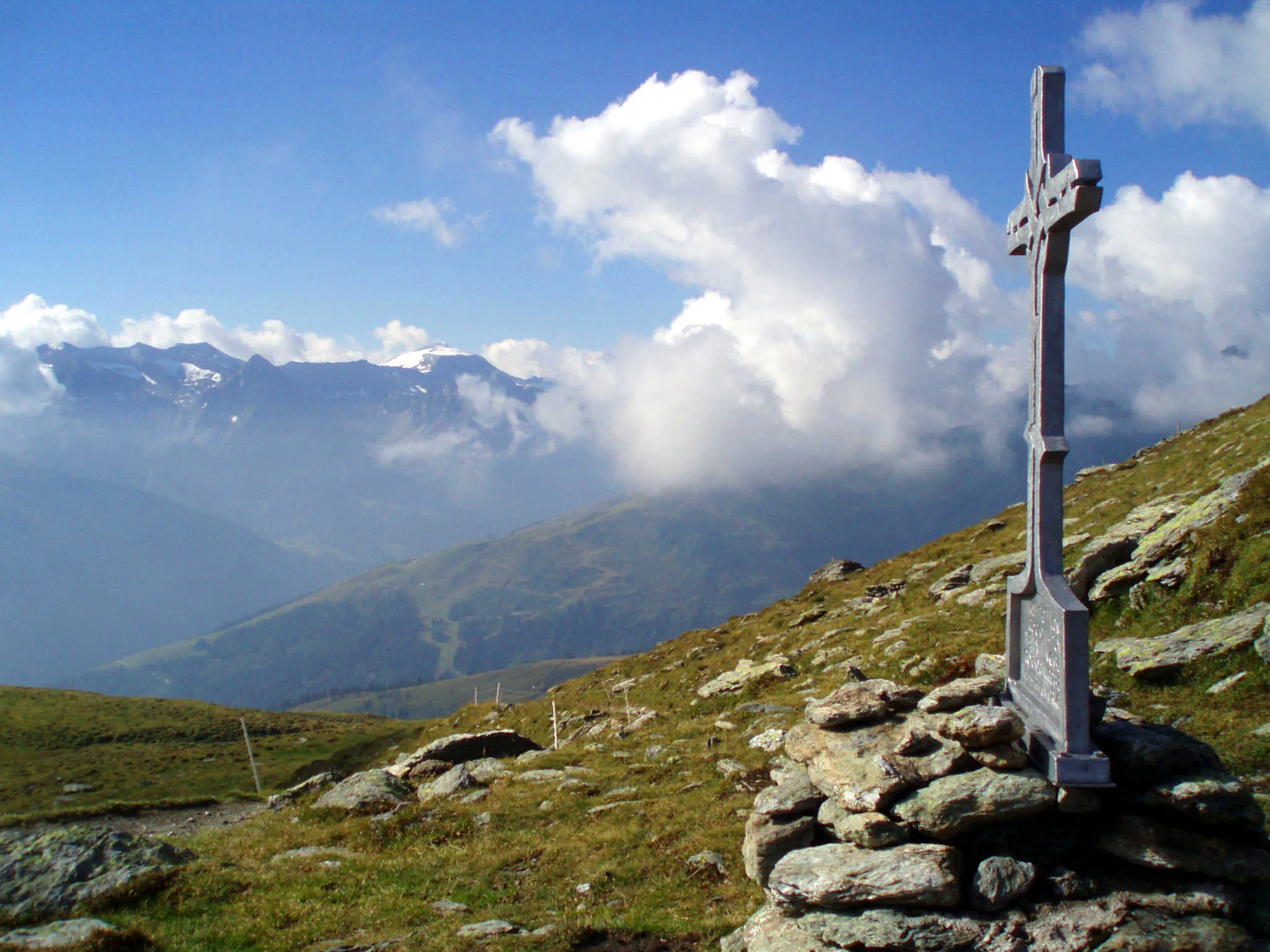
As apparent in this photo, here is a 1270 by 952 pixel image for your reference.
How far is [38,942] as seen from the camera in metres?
12.2

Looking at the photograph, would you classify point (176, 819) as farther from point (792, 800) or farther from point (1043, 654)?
point (1043, 654)

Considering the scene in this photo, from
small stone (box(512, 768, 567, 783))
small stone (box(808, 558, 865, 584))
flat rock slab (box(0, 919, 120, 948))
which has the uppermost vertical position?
small stone (box(808, 558, 865, 584))

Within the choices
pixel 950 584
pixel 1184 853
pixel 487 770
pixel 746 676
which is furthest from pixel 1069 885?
pixel 950 584

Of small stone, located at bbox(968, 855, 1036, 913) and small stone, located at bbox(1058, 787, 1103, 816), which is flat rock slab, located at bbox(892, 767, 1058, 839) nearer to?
small stone, located at bbox(1058, 787, 1103, 816)

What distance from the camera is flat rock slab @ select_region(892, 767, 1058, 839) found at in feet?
33.0

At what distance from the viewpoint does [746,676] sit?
3534 centimetres

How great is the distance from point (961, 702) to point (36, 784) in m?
107

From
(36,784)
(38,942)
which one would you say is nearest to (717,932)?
(38,942)

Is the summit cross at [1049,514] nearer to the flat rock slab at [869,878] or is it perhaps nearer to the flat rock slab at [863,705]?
the flat rock slab at [863,705]

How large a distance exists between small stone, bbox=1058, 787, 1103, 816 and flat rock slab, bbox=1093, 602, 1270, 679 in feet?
35.5

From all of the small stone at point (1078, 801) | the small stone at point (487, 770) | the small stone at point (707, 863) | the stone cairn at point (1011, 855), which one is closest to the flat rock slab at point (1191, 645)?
the stone cairn at point (1011, 855)

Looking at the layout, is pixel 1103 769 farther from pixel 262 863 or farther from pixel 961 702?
pixel 262 863

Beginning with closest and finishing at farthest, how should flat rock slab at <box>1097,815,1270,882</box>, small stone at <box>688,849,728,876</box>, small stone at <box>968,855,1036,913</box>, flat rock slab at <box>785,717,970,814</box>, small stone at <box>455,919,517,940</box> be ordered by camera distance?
flat rock slab at <box>1097,815,1270,882</box> → small stone at <box>968,855,1036,913</box> → flat rock slab at <box>785,717,970,814</box> → small stone at <box>455,919,517,940</box> → small stone at <box>688,849,728,876</box>

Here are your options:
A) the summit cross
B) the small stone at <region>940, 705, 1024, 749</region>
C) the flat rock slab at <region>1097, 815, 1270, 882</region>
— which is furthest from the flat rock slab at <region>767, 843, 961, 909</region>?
the flat rock slab at <region>1097, 815, 1270, 882</region>
